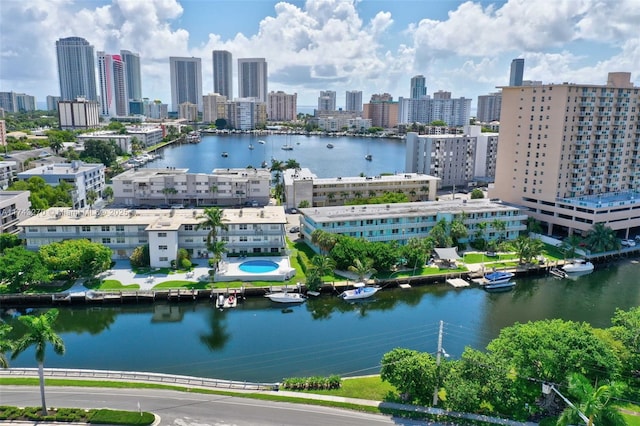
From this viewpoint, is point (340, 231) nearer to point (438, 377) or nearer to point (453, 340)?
point (453, 340)

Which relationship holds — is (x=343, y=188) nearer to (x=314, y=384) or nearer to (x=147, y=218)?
(x=147, y=218)

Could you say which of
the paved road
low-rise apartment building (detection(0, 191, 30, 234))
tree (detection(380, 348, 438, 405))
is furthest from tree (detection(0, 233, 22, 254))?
tree (detection(380, 348, 438, 405))

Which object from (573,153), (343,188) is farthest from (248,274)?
(573,153)

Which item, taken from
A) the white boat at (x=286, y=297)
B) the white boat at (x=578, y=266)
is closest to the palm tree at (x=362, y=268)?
the white boat at (x=286, y=297)

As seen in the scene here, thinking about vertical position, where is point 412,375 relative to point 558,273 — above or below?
above

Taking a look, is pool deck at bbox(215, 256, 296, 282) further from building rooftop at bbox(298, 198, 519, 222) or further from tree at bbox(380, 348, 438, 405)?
tree at bbox(380, 348, 438, 405)
